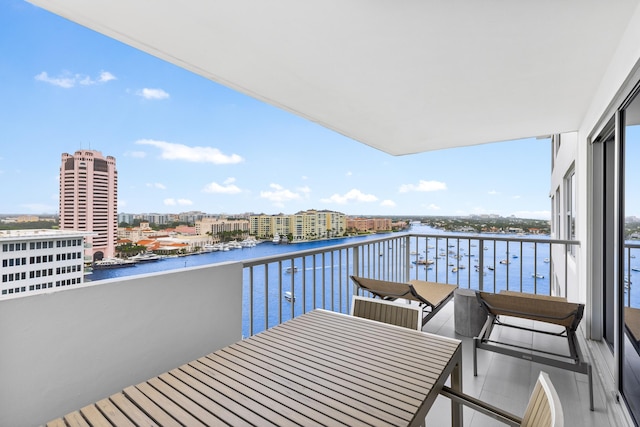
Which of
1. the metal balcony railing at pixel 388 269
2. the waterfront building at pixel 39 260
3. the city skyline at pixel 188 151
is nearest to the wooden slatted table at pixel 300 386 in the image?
the waterfront building at pixel 39 260

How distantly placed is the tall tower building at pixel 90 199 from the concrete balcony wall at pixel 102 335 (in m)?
0.94

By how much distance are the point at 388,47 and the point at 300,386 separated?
6.56ft

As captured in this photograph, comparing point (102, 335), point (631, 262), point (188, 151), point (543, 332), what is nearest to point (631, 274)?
point (631, 262)

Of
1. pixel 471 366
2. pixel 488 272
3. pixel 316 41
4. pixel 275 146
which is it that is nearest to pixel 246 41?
pixel 316 41

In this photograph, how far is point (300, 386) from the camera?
1.15 meters

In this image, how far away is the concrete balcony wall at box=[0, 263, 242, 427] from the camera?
145cm

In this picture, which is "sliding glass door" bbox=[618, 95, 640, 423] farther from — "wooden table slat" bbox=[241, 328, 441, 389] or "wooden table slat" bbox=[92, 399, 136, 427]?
"wooden table slat" bbox=[92, 399, 136, 427]

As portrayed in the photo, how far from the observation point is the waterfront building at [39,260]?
1562mm

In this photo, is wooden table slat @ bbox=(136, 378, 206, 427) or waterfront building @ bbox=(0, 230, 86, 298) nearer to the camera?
wooden table slat @ bbox=(136, 378, 206, 427)

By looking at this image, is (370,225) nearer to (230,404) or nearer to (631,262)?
(631,262)

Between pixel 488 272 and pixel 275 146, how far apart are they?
16966 millimetres

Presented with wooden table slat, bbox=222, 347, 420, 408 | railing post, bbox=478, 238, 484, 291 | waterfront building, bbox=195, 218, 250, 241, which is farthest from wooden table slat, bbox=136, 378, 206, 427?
railing post, bbox=478, 238, 484, 291

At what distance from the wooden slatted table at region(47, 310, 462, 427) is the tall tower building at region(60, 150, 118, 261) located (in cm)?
185

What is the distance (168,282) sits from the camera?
201 centimetres
